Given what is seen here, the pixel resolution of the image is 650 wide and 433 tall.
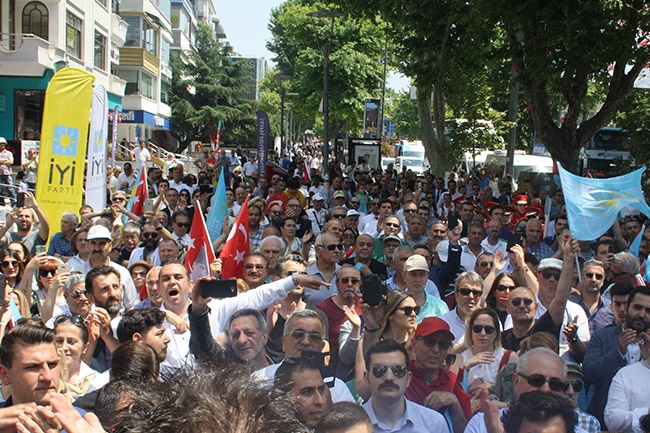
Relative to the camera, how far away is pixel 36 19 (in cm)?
2786

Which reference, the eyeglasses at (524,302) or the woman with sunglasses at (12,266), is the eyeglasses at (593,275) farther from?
the woman with sunglasses at (12,266)

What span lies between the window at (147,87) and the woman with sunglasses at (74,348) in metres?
46.1

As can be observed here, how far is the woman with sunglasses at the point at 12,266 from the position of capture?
21.0 feet

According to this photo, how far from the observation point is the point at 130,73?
160 feet

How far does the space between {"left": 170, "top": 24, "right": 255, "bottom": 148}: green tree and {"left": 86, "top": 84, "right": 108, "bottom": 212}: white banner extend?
163ft

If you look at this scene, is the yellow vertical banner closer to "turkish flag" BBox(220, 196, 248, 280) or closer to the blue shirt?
"turkish flag" BBox(220, 196, 248, 280)

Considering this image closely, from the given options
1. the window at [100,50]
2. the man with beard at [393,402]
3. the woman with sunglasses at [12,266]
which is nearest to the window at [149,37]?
the window at [100,50]

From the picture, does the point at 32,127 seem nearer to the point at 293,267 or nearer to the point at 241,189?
the point at 241,189

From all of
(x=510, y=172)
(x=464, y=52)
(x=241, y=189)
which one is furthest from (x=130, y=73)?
(x=241, y=189)

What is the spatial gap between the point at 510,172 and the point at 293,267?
17.4 metres

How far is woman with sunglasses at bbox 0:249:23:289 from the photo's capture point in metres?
6.41

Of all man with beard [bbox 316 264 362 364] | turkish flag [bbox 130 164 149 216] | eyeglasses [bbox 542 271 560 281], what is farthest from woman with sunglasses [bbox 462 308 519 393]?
turkish flag [bbox 130 164 149 216]

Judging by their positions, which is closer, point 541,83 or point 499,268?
point 499,268

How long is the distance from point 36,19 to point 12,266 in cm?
2408
